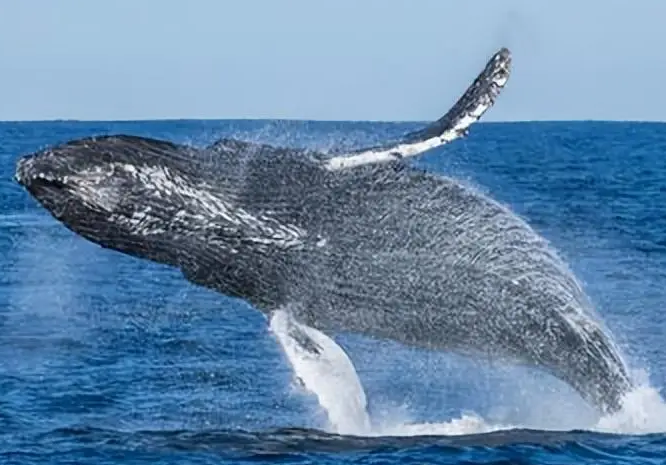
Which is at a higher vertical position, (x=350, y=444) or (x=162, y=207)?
(x=162, y=207)

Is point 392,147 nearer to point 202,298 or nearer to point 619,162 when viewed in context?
point 202,298

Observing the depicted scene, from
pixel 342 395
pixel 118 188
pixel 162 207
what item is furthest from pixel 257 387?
pixel 118 188

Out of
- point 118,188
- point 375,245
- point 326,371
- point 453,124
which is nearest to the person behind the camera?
point 118,188

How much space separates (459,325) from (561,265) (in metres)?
1.07

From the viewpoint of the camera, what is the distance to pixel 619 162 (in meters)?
74.6

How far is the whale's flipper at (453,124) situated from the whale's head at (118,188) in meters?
1.26

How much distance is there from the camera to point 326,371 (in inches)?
628

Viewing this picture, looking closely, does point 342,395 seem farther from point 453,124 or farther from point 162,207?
point 453,124

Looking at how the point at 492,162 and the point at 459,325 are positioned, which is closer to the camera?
the point at 459,325

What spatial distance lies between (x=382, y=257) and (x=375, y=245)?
111mm

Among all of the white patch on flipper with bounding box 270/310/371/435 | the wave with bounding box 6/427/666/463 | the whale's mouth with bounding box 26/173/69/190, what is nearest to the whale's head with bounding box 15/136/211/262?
the whale's mouth with bounding box 26/173/69/190

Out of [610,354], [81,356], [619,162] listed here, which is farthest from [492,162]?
[610,354]

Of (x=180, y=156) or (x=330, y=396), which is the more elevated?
(x=180, y=156)
